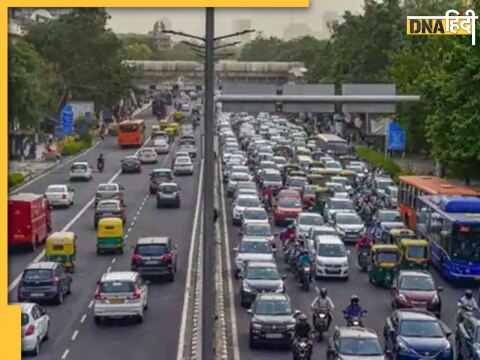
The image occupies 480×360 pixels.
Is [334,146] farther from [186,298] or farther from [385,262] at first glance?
[186,298]

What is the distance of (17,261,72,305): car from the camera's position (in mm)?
27047

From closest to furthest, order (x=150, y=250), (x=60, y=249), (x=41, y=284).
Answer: (x=41, y=284), (x=150, y=250), (x=60, y=249)

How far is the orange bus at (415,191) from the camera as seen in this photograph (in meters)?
38.9

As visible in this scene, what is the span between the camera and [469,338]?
20766 mm

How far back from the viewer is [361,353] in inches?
783

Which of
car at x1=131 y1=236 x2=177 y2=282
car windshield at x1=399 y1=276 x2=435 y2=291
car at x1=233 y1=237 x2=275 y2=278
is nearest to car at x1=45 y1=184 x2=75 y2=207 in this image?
car at x1=233 y1=237 x2=275 y2=278

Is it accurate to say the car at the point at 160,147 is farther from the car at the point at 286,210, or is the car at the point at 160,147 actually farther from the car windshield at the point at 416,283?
the car windshield at the point at 416,283

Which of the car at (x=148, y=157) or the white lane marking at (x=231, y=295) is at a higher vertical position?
the car at (x=148, y=157)

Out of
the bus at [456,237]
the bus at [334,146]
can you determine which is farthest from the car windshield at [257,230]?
the bus at [334,146]

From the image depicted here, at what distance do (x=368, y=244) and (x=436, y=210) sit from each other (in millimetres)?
2387

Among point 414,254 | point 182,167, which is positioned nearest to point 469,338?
point 414,254

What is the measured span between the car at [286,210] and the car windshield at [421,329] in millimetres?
22383

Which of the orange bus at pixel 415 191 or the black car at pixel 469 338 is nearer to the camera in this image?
the black car at pixel 469 338

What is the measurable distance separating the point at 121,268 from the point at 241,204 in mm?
11651
